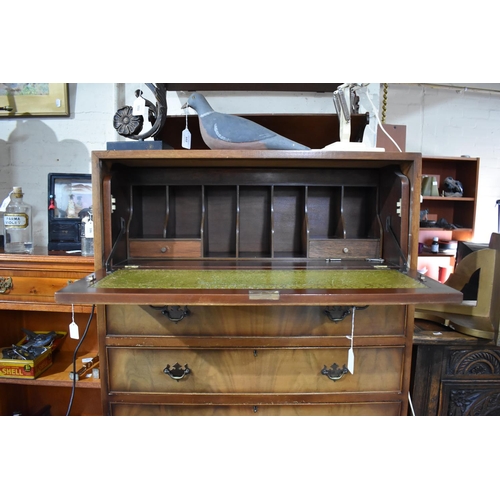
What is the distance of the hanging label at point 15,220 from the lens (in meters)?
1.77

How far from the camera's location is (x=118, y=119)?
1385 mm

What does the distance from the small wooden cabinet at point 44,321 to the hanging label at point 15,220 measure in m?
0.17

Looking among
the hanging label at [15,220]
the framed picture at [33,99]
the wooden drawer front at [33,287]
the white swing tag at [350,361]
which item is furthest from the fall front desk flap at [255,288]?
the framed picture at [33,99]

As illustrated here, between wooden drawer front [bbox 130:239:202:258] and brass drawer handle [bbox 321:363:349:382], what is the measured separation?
72 cm

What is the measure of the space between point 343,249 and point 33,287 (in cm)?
156

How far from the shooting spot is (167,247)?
1457mm

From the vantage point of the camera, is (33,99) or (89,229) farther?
(33,99)

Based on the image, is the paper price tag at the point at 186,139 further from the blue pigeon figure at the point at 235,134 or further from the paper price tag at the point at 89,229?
the paper price tag at the point at 89,229

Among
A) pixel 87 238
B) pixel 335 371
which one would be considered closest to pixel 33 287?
pixel 87 238

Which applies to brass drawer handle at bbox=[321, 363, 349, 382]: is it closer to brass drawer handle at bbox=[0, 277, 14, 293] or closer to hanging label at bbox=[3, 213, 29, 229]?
brass drawer handle at bbox=[0, 277, 14, 293]

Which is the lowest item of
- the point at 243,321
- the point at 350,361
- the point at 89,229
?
the point at 350,361

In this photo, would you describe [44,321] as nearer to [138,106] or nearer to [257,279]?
[138,106]

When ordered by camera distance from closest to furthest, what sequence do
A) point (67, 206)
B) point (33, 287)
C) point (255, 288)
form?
point (255, 288) → point (33, 287) → point (67, 206)

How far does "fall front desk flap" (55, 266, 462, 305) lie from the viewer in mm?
973
